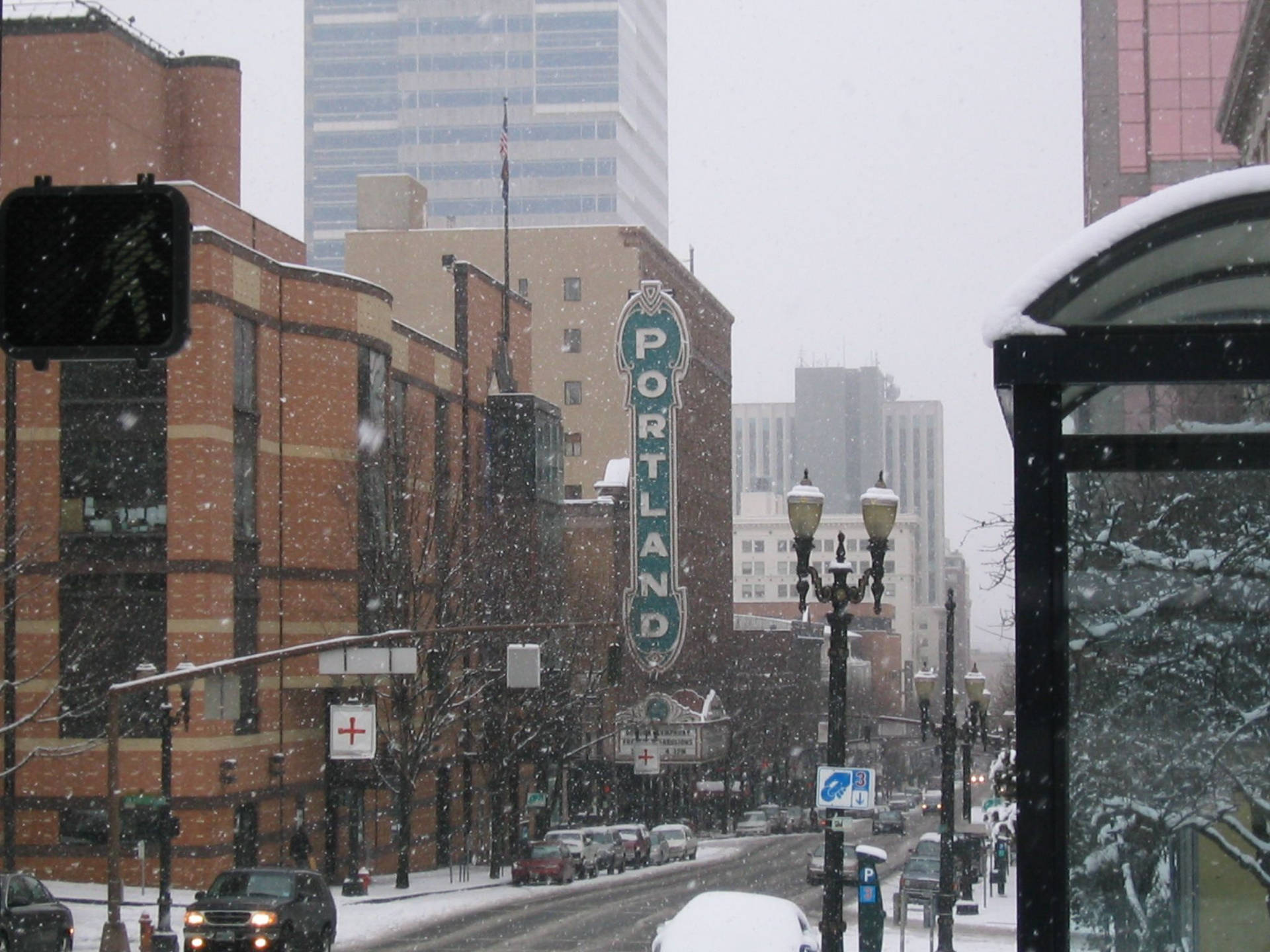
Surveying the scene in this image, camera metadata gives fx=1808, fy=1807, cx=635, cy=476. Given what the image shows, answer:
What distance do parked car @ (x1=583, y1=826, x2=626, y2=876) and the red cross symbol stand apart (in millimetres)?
15410

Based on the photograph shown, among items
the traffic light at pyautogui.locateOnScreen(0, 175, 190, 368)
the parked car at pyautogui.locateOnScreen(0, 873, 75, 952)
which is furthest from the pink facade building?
the traffic light at pyautogui.locateOnScreen(0, 175, 190, 368)

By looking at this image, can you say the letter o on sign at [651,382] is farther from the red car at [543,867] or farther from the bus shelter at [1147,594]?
the bus shelter at [1147,594]

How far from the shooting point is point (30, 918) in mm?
26406

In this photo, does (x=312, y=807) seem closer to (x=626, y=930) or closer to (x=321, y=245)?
(x=626, y=930)

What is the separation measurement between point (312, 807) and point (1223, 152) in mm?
34271

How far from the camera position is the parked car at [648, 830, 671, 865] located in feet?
196

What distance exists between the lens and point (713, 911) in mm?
17953

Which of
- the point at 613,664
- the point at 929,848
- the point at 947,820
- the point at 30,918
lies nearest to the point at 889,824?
the point at 929,848

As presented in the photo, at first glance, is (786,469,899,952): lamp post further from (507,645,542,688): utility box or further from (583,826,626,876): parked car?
(583,826,626,876): parked car

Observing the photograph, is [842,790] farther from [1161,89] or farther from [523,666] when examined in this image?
[1161,89]

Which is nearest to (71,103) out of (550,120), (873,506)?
(873,506)

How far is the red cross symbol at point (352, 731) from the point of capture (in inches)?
1500

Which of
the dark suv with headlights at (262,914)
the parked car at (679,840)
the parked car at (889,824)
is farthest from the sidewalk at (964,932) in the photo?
the parked car at (889,824)

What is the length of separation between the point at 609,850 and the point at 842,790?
3628 centimetres
